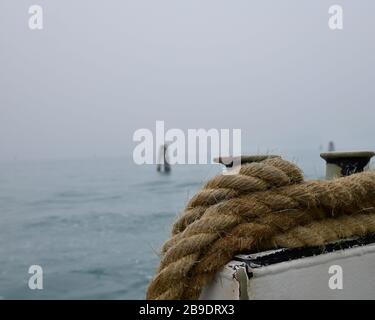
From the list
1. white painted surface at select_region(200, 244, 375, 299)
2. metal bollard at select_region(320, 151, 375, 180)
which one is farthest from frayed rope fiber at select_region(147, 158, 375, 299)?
metal bollard at select_region(320, 151, 375, 180)

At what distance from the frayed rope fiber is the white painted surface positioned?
0.18ft

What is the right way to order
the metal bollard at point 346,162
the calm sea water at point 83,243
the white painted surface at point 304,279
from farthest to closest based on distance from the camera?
the calm sea water at point 83,243 → the metal bollard at point 346,162 → the white painted surface at point 304,279

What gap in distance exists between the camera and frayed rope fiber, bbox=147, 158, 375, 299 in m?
1.39

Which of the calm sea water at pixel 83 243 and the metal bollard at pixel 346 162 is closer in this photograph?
the metal bollard at pixel 346 162

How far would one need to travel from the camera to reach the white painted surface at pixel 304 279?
128 centimetres

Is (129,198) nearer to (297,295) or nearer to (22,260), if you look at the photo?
(22,260)

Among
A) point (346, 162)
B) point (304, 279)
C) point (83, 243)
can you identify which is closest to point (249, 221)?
point (304, 279)

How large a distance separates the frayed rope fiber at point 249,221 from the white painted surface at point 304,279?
5cm

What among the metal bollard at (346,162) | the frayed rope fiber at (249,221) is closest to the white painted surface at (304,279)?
the frayed rope fiber at (249,221)

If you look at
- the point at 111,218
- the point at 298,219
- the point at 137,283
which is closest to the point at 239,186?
the point at 298,219

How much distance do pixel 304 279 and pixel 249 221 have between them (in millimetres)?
246

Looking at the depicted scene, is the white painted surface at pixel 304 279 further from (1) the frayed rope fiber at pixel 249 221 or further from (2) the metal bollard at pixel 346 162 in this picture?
(2) the metal bollard at pixel 346 162

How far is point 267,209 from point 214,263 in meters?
0.28

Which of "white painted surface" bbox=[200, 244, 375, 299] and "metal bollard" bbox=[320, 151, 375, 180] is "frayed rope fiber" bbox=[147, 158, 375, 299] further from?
"metal bollard" bbox=[320, 151, 375, 180]
